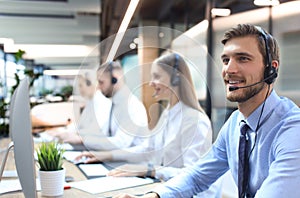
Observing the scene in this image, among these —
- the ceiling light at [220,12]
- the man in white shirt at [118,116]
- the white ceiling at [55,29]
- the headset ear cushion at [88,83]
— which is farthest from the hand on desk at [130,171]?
the white ceiling at [55,29]

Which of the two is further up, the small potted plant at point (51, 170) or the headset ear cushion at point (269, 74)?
the headset ear cushion at point (269, 74)

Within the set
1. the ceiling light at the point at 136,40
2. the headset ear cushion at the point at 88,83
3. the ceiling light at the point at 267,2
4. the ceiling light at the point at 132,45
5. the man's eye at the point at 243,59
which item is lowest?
the headset ear cushion at the point at 88,83

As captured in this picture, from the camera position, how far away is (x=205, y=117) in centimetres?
181

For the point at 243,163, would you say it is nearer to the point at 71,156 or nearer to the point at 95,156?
the point at 95,156

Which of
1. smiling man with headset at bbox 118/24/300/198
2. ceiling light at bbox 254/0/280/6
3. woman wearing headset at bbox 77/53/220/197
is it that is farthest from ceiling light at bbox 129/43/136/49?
ceiling light at bbox 254/0/280/6

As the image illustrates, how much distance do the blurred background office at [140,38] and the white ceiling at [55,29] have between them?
15mm

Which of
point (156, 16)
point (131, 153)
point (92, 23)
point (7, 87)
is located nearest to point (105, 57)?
point (131, 153)

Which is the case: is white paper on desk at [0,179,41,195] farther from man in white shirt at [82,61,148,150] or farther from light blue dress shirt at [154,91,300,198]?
man in white shirt at [82,61,148,150]

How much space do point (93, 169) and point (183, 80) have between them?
0.73 meters

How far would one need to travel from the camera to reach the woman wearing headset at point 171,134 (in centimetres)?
166

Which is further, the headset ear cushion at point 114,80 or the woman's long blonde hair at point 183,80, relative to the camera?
the headset ear cushion at point 114,80

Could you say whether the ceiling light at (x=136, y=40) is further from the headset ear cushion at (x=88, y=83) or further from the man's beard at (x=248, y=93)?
the headset ear cushion at (x=88, y=83)

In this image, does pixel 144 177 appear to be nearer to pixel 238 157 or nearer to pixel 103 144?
pixel 238 157

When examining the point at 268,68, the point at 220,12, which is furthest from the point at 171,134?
the point at 220,12
